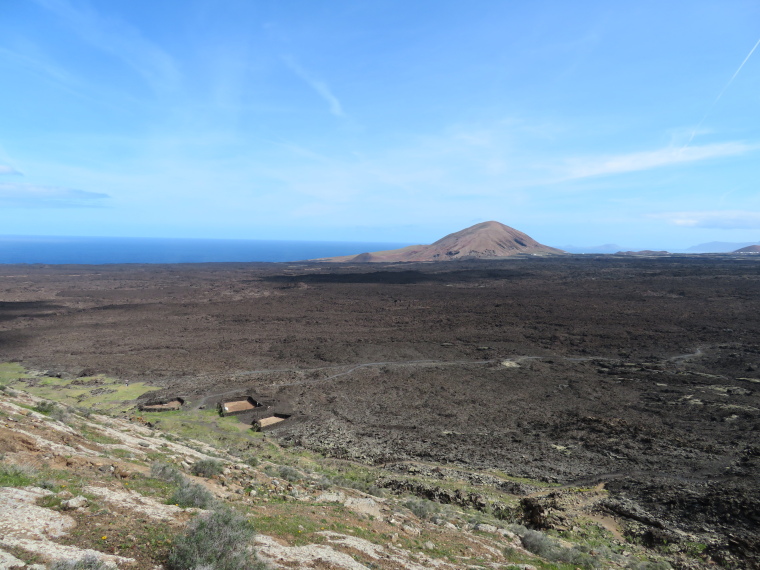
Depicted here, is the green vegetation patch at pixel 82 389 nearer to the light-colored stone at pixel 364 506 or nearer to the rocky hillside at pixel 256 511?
the rocky hillside at pixel 256 511

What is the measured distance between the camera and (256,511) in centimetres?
853

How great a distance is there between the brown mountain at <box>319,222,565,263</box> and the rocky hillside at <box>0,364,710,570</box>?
389 ft

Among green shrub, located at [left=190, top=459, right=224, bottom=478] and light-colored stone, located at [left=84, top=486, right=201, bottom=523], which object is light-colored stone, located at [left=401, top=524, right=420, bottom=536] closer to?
light-colored stone, located at [left=84, top=486, right=201, bottom=523]

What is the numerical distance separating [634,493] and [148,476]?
1535cm

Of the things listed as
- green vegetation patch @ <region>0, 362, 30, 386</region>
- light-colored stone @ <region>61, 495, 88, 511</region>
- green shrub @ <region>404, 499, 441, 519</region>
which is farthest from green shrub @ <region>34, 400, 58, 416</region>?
green vegetation patch @ <region>0, 362, 30, 386</region>

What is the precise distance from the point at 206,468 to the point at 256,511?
10.9 ft

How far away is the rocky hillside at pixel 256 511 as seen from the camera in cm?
593

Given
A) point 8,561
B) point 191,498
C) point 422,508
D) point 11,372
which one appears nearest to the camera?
point 8,561

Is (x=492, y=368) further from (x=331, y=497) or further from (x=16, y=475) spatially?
(x=16, y=475)

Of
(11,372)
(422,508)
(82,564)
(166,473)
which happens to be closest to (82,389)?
(11,372)

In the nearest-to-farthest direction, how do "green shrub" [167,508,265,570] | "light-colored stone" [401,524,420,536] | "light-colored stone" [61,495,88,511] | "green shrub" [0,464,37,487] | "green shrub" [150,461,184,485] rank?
1. "green shrub" [167,508,265,570]
2. "light-colored stone" [61,495,88,511]
3. "green shrub" [0,464,37,487]
4. "light-colored stone" [401,524,420,536]
5. "green shrub" [150,461,184,485]

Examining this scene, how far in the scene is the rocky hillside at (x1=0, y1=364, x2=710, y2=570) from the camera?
593 cm

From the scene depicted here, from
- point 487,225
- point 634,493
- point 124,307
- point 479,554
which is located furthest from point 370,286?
point 487,225

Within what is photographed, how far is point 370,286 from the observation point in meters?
69.4
